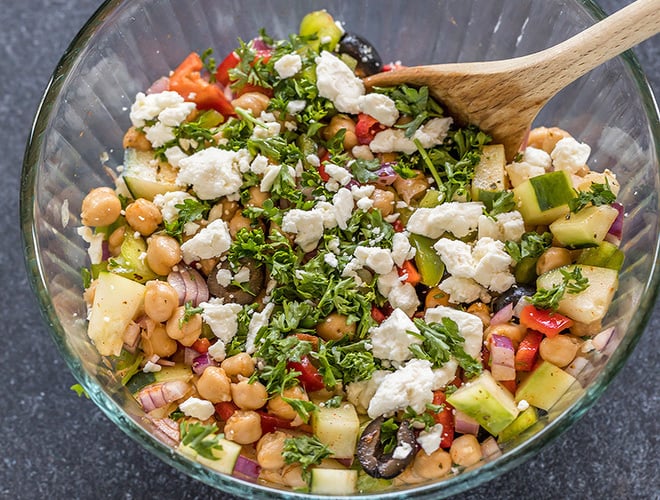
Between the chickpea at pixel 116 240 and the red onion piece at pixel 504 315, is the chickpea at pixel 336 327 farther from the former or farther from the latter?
the chickpea at pixel 116 240

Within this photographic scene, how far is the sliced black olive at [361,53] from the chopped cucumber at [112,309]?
1234mm

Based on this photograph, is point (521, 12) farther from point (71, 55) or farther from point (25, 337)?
point (25, 337)

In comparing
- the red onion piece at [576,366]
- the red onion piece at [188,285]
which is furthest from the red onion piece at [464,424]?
the red onion piece at [188,285]

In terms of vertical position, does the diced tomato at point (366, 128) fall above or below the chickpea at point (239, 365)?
above

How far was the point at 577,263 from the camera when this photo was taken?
3.08 meters

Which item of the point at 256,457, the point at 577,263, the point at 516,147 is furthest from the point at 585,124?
the point at 256,457

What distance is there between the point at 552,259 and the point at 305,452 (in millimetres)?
1057

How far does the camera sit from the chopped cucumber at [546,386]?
9.70ft

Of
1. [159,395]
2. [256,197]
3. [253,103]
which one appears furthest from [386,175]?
[159,395]

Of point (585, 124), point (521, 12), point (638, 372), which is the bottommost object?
point (638, 372)

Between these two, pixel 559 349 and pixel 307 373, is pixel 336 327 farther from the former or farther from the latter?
pixel 559 349

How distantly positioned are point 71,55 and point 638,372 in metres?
2.59

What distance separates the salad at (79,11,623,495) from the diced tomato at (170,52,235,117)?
107mm

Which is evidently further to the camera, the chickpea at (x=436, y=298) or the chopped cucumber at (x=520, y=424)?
the chickpea at (x=436, y=298)
